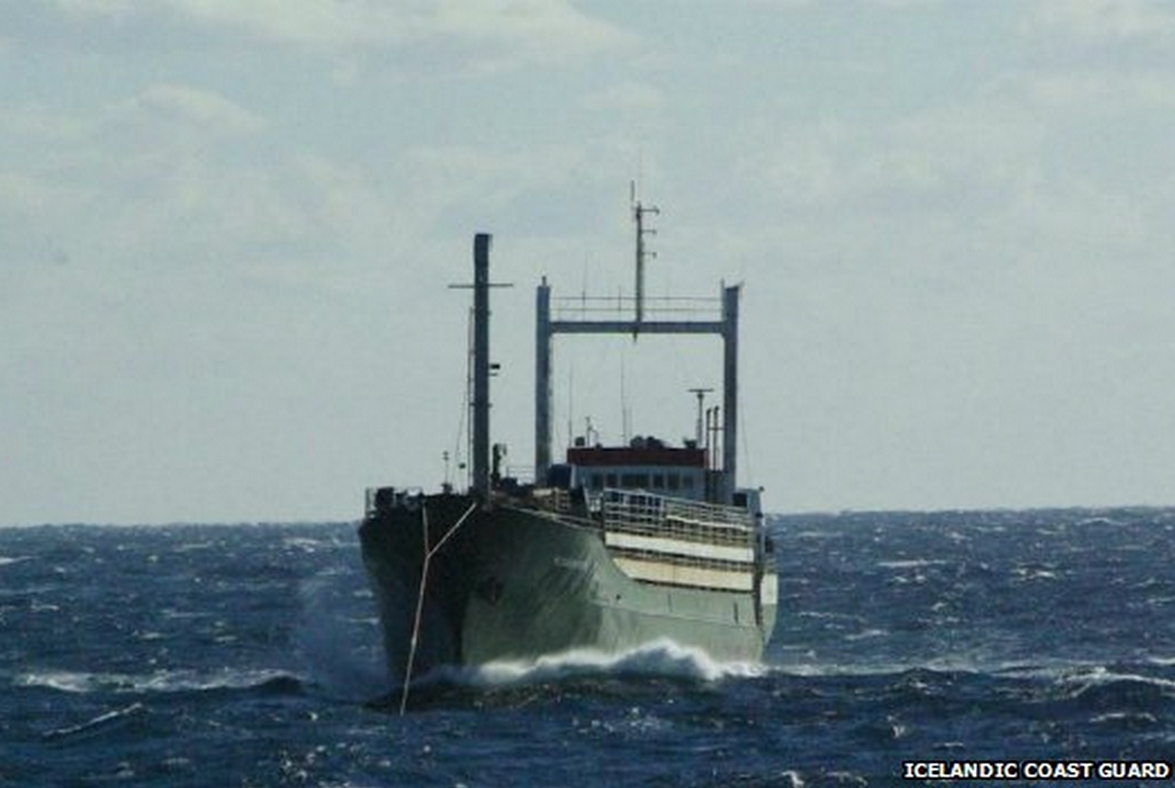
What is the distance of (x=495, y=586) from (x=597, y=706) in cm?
461

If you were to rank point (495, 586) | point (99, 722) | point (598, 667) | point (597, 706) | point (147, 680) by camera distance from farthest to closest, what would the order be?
1. point (147, 680)
2. point (598, 667)
3. point (495, 586)
4. point (597, 706)
5. point (99, 722)

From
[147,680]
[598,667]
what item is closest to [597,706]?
[598,667]

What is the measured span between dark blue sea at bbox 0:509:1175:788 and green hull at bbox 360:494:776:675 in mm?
699

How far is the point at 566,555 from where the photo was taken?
246 ft

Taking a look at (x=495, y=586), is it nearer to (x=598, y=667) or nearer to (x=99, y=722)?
(x=598, y=667)

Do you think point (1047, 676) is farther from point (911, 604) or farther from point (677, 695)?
point (911, 604)

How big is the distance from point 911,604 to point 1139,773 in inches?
2575

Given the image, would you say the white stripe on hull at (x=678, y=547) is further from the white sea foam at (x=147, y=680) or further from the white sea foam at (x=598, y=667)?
the white sea foam at (x=147, y=680)

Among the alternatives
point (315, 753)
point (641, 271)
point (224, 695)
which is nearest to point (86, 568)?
point (641, 271)

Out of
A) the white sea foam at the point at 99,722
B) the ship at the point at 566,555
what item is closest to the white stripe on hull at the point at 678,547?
the ship at the point at 566,555

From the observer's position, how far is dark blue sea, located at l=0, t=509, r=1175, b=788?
60.9 m

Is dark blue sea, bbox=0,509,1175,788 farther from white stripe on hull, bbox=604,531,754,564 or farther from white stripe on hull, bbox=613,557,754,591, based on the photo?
white stripe on hull, bbox=604,531,754,564

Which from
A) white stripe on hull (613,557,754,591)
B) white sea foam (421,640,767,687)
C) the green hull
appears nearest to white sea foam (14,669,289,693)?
the green hull

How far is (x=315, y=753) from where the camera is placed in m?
62.6
